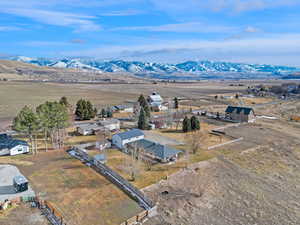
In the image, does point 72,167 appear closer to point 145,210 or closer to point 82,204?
point 82,204

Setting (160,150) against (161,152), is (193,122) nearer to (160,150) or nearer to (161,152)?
(160,150)

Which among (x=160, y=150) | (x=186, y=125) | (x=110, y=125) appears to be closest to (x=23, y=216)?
(x=160, y=150)

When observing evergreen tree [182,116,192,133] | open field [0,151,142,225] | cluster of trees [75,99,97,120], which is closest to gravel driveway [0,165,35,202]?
open field [0,151,142,225]

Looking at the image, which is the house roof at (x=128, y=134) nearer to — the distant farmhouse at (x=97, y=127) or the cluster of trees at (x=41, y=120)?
the distant farmhouse at (x=97, y=127)

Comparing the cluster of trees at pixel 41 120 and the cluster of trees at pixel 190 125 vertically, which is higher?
the cluster of trees at pixel 41 120

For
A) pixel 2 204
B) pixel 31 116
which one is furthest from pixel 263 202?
pixel 31 116

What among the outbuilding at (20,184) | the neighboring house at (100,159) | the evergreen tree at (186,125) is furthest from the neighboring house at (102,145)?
the evergreen tree at (186,125)
